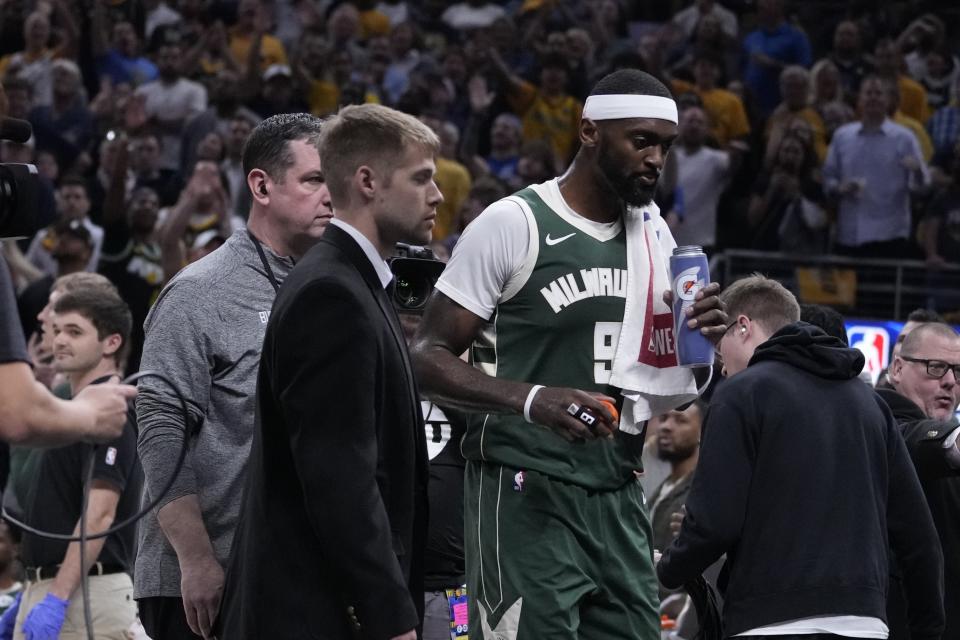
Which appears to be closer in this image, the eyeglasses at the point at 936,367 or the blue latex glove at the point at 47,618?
the eyeglasses at the point at 936,367

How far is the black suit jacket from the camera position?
3.08m

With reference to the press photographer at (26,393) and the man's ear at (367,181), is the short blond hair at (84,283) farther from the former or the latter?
the man's ear at (367,181)

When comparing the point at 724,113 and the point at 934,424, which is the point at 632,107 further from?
the point at 724,113

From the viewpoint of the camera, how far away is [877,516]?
433 centimetres

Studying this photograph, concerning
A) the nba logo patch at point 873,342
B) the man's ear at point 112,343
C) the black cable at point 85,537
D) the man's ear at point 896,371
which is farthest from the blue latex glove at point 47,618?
the nba logo patch at point 873,342

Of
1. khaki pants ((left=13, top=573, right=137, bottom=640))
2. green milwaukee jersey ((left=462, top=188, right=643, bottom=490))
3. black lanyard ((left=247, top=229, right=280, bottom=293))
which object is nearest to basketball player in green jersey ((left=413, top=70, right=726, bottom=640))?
green milwaukee jersey ((left=462, top=188, right=643, bottom=490))

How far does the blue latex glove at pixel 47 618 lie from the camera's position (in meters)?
5.70

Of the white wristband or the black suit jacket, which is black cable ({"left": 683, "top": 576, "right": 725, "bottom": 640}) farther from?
the black suit jacket

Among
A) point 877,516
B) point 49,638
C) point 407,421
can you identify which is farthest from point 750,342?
point 49,638

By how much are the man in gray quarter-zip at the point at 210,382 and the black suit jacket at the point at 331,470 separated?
60cm

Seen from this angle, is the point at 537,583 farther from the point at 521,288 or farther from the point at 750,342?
the point at 750,342

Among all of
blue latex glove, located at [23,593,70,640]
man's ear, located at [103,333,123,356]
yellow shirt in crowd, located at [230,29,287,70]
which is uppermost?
yellow shirt in crowd, located at [230,29,287,70]

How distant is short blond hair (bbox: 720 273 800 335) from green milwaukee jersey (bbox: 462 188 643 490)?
0.67 m

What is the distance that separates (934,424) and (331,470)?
265 cm
